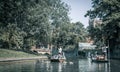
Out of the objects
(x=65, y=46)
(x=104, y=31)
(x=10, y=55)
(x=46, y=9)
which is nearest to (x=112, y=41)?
(x=104, y=31)

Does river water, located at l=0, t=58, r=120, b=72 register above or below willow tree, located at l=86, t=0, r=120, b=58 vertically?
below

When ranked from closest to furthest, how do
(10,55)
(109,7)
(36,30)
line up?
(10,55), (109,7), (36,30)

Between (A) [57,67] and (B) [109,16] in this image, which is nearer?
(A) [57,67]

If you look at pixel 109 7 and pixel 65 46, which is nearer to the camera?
pixel 109 7

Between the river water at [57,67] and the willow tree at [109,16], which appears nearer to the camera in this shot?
the river water at [57,67]

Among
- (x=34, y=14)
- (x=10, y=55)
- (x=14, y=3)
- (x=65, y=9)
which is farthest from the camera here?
(x=65, y=9)

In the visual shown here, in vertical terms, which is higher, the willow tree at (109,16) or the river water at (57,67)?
the willow tree at (109,16)

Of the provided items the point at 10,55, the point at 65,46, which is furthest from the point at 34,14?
the point at 65,46

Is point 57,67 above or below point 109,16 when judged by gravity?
below

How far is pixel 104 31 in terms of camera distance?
298 ft

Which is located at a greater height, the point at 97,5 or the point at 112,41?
the point at 97,5

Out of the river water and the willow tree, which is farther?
the willow tree

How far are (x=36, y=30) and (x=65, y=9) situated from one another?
23029 mm

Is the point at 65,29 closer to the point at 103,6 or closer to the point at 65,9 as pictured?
the point at 65,9
